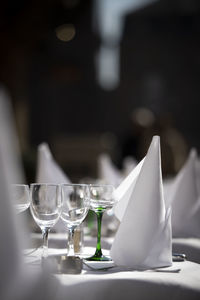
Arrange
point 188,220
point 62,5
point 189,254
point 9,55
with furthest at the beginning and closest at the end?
point 9,55 → point 62,5 → point 188,220 → point 189,254

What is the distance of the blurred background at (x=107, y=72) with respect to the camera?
1035cm

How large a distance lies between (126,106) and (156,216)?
1079 cm

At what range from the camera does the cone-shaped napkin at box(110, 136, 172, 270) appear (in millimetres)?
1036

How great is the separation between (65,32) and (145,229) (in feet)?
32.2

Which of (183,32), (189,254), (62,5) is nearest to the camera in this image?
(189,254)

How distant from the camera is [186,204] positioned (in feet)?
5.53

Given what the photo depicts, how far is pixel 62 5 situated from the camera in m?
8.75

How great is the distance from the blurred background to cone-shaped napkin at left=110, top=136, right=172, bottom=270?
862 centimetres

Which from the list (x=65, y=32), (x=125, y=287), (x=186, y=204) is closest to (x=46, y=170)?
(x=186, y=204)

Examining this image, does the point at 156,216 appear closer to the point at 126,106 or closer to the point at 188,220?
the point at 188,220

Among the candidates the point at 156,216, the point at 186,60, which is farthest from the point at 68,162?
the point at 156,216

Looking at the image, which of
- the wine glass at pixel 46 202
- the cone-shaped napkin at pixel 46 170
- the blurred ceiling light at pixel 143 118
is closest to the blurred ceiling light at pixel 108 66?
the blurred ceiling light at pixel 143 118

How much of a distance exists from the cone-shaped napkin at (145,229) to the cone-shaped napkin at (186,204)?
56 centimetres

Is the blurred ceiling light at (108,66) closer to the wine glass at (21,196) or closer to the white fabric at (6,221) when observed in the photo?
the wine glass at (21,196)
